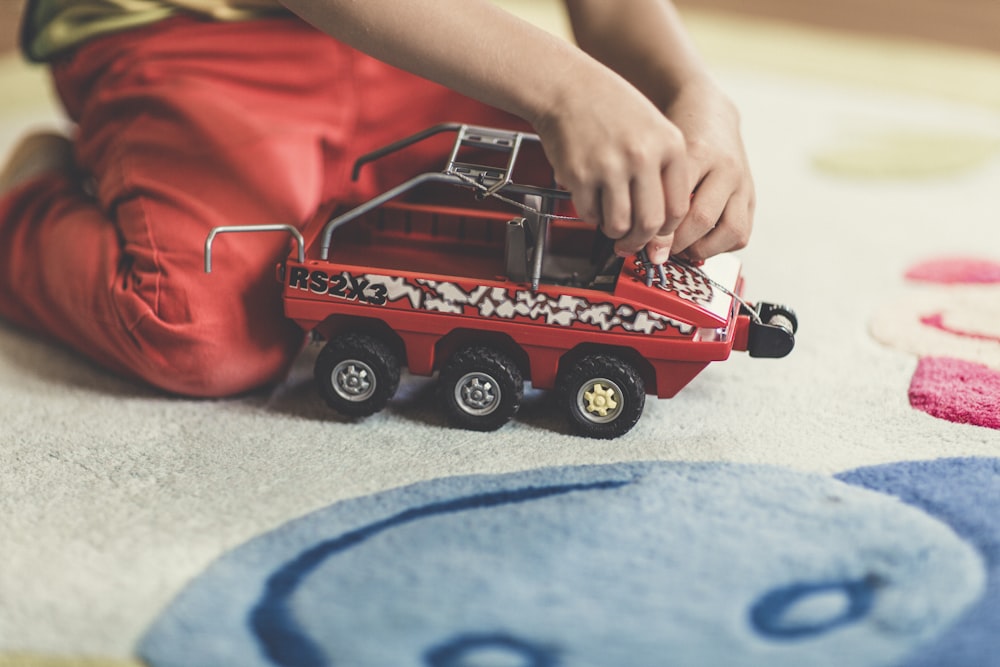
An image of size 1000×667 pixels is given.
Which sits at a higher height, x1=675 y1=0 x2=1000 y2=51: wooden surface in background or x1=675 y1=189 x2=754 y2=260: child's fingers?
x1=675 y1=0 x2=1000 y2=51: wooden surface in background

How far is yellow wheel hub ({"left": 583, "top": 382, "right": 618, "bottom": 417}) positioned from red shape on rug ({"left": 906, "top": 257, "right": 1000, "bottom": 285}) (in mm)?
454

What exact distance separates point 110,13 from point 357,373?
0.46 m

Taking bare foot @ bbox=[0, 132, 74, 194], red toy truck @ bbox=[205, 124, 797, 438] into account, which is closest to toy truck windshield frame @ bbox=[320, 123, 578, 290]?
red toy truck @ bbox=[205, 124, 797, 438]

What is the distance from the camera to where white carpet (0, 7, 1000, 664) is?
0.61 meters

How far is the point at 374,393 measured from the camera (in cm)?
76

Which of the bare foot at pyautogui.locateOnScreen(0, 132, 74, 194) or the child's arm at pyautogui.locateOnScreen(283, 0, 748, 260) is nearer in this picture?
the child's arm at pyautogui.locateOnScreen(283, 0, 748, 260)

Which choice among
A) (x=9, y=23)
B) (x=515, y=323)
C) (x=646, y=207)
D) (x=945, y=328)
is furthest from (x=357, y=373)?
(x=9, y=23)

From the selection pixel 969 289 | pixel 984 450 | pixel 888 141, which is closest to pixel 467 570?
pixel 984 450

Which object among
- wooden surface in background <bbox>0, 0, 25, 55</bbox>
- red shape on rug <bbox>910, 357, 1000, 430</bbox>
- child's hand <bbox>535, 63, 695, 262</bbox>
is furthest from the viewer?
wooden surface in background <bbox>0, 0, 25, 55</bbox>

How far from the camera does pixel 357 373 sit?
0.76 m

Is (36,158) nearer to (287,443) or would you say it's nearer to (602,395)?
(287,443)

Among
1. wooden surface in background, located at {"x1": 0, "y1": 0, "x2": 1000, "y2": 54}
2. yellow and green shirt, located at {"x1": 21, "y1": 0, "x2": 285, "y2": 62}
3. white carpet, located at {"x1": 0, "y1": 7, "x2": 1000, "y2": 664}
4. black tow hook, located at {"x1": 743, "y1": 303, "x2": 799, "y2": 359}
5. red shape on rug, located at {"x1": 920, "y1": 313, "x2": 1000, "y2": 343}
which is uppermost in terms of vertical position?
wooden surface in background, located at {"x1": 0, "y1": 0, "x2": 1000, "y2": 54}

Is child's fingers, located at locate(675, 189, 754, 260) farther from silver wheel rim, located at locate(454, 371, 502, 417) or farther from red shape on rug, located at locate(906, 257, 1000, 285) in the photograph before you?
red shape on rug, located at locate(906, 257, 1000, 285)

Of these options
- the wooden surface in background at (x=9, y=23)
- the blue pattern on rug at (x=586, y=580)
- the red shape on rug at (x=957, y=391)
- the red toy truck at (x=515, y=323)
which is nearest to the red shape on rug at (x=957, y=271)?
the red shape on rug at (x=957, y=391)
